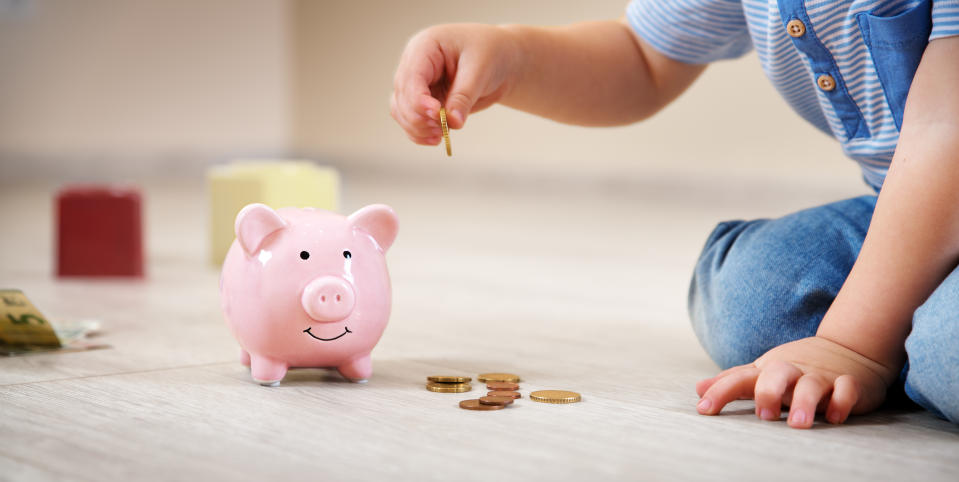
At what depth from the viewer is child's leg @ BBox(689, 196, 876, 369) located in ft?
2.67

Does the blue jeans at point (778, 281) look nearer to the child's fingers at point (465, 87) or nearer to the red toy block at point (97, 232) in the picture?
the child's fingers at point (465, 87)

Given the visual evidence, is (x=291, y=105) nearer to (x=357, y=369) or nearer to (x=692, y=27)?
(x=692, y=27)

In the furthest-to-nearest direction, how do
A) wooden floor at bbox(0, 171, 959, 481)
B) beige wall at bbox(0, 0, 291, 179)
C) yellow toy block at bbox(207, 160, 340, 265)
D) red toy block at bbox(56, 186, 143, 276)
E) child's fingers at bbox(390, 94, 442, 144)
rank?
1. beige wall at bbox(0, 0, 291, 179)
2. yellow toy block at bbox(207, 160, 340, 265)
3. red toy block at bbox(56, 186, 143, 276)
4. child's fingers at bbox(390, 94, 442, 144)
5. wooden floor at bbox(0, 171, 959, 481)

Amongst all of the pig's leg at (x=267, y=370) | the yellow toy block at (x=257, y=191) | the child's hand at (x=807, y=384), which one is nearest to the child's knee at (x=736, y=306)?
the child's hand at (x=807, y=384)

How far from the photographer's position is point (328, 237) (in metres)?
0.75

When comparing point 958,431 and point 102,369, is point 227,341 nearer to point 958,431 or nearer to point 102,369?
point 102,369

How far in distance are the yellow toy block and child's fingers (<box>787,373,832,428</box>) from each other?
97 centimetres

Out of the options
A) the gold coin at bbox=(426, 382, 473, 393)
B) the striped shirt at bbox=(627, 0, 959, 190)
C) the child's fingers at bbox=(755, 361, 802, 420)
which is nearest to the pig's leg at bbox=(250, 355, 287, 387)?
the gold coin at bbox=(426, 382, 473, 393)

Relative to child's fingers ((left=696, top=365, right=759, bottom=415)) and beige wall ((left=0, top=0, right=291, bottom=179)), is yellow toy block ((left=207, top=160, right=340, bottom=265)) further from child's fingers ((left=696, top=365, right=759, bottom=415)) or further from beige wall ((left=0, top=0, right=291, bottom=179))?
beige wall ((left=0, top=0, right=291, bottom=179))

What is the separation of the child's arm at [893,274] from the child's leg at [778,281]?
10cm

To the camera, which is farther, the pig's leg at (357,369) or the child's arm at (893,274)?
the pig's leg at (357,369)

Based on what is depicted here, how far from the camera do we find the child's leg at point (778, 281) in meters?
0.81

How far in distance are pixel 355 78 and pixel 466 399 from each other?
3.40 meters

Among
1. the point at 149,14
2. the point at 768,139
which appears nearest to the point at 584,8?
the point at 768,139
